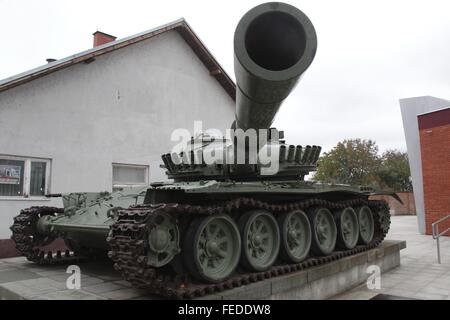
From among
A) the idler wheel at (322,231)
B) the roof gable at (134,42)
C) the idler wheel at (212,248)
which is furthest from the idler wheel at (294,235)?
the roof gable at (134,42)

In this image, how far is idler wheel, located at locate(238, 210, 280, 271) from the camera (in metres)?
6.39

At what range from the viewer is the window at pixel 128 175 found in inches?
511

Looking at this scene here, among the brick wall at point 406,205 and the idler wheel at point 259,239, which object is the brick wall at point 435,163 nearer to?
the idler wheel at point 259,239

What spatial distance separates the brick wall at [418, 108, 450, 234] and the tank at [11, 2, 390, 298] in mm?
8298

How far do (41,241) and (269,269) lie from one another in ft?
17.0

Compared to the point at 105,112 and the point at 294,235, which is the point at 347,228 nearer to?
the point at 294,235

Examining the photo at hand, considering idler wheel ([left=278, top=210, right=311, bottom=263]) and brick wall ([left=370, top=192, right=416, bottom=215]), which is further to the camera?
brick wall ([left=370, top=192, right=416, bottom=215])

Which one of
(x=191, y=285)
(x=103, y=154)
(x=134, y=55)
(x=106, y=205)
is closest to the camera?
(x=191, y=285)

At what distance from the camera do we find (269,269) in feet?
21.8

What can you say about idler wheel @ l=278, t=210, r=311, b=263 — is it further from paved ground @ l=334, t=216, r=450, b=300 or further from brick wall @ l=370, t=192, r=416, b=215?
brick wall @ l=370, t=192, r=416, b=215

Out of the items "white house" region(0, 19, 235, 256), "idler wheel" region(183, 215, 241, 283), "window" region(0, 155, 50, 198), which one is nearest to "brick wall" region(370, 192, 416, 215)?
"white house" region(0, 19, 235, 256)

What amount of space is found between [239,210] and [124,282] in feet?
7.35
